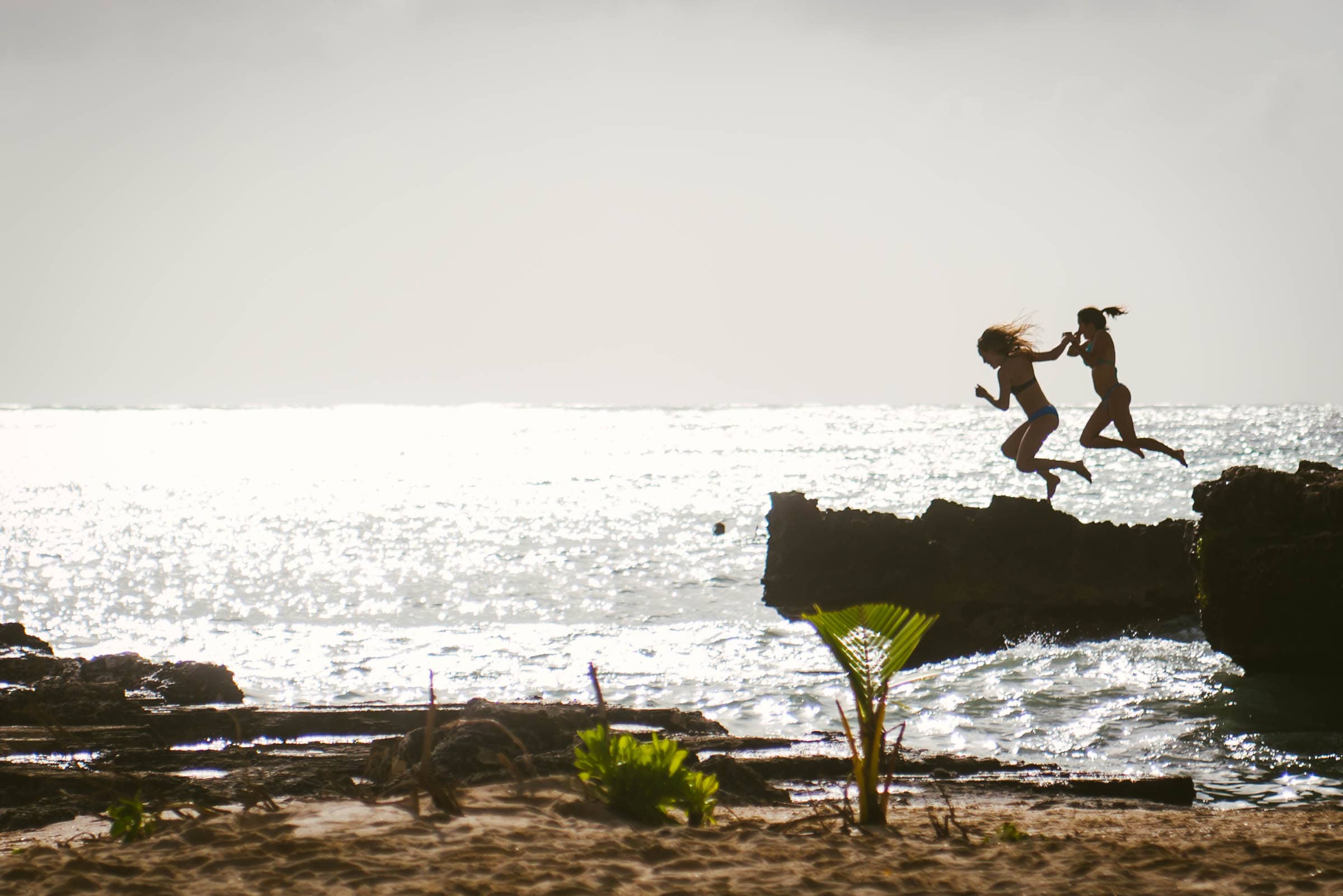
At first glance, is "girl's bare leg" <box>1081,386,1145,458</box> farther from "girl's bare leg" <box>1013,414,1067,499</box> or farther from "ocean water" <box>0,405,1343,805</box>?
"ocean water" <box>0,405,1343,805</box>

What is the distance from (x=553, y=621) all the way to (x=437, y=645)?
4397mm

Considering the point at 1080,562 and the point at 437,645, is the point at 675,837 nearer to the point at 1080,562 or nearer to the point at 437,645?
the point at 1080,562

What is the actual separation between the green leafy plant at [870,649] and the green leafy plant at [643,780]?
1.07 m

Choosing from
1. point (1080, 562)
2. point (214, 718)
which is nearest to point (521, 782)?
point (214, 718)

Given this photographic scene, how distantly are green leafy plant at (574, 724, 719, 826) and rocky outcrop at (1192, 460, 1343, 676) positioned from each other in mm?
9735

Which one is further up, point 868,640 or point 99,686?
point 868,640

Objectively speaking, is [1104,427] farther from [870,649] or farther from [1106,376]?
[870,649]

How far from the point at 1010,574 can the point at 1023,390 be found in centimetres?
892

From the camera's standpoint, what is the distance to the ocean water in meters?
15.2

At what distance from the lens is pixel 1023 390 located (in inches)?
415

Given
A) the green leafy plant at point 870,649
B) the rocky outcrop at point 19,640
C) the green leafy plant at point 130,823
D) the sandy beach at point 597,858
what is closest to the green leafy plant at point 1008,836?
the sandy beach at point 597,858

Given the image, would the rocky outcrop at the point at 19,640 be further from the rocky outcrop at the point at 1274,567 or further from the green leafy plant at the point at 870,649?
the rocky outcrop at the point at 1274,567

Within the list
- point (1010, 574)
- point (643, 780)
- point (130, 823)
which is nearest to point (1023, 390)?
point (643, 780)

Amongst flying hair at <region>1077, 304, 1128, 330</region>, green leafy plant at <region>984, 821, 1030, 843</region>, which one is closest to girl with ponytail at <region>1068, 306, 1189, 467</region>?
flying hair at <region>1077, 304, 1128, 330</region>
